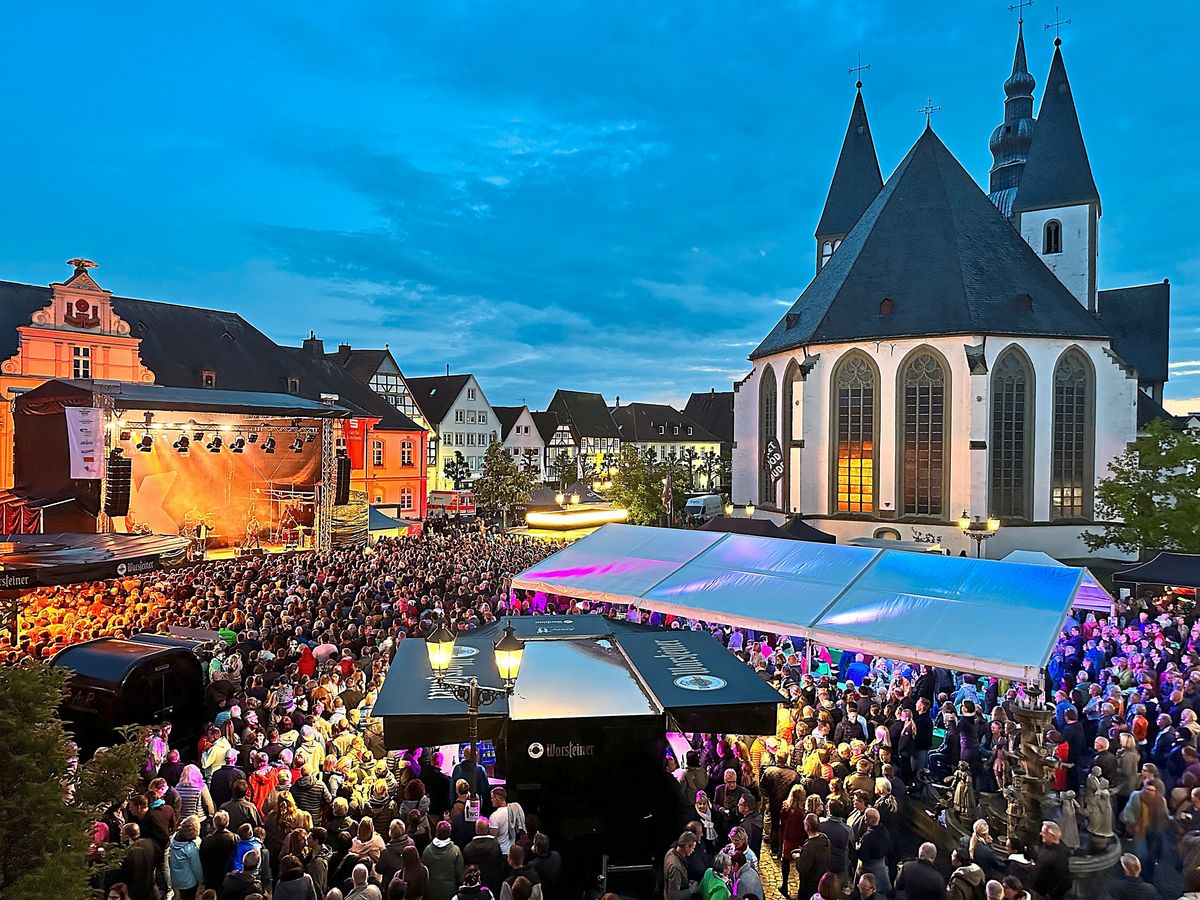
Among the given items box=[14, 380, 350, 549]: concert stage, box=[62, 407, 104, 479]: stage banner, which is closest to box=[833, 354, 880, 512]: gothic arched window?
box=[14, 380, 350, 549]: concert stage

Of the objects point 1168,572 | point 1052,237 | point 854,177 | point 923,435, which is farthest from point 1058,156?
point 1168,572

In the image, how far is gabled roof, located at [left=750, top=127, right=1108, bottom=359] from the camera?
1157 inches

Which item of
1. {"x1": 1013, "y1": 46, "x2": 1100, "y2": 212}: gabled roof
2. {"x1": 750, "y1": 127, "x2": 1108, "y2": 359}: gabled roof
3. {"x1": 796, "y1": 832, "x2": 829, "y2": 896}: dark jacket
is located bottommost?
{"x1": 796, "y1": 832, "x2": 829, "y2": 896}: dark jacket

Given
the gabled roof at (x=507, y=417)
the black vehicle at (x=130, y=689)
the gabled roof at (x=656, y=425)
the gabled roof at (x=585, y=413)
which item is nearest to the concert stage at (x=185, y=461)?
the black vehicle at (x=130, y=689)

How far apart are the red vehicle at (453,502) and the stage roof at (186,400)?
89.7ft

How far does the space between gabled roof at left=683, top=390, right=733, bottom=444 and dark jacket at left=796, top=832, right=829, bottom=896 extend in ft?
263

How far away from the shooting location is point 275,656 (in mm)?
12078

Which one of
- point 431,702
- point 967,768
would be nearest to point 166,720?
point 431,702

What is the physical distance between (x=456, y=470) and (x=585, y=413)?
2192 centimetres

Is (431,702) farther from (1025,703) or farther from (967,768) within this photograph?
(1025,703)

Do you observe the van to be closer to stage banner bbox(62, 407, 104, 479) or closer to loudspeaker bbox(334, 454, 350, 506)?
loudspeaker bbox(334, 454, 350, 506)

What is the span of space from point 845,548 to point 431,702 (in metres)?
8.46

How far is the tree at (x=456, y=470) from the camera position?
192 ft

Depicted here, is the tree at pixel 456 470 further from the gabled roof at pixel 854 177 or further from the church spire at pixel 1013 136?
the church spire at pixel 1013 136
